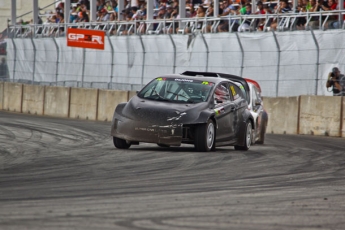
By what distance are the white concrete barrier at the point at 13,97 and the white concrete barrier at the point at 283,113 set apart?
1299 cm

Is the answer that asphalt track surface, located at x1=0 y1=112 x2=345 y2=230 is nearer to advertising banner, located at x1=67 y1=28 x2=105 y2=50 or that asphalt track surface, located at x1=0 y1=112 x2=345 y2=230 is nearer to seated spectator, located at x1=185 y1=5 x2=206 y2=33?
seated spectator, located at x1=185 y1=5 x2=206 y2=33

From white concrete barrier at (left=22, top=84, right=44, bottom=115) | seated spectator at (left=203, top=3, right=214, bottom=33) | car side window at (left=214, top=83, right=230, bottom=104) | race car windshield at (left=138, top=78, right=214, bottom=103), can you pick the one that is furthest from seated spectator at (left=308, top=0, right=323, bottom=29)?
white concrete barrier at (left=22, top=84, right=44, bottom=115)

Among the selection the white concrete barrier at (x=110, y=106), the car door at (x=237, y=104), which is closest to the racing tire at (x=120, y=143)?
the car door at (x=237, y=104)

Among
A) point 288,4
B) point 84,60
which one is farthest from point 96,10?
point 288,4

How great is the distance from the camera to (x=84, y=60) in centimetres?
3219

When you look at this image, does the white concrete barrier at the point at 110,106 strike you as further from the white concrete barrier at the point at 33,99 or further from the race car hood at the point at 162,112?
the race car hood at the point at 162,112

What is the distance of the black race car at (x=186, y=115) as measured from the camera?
14.6 m

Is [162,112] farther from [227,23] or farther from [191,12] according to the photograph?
[191,12]

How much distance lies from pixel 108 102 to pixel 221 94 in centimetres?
1379

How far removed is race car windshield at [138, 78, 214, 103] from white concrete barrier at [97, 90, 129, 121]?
1271 cm

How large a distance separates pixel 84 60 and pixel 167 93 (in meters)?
17.0

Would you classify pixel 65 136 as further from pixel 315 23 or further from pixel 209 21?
pixel 209 21

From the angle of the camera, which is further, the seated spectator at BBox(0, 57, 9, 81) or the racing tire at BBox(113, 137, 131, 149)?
the seated spectator at BBox(0, 57, 9, 81)

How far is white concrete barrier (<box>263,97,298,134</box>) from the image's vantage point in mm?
24141
